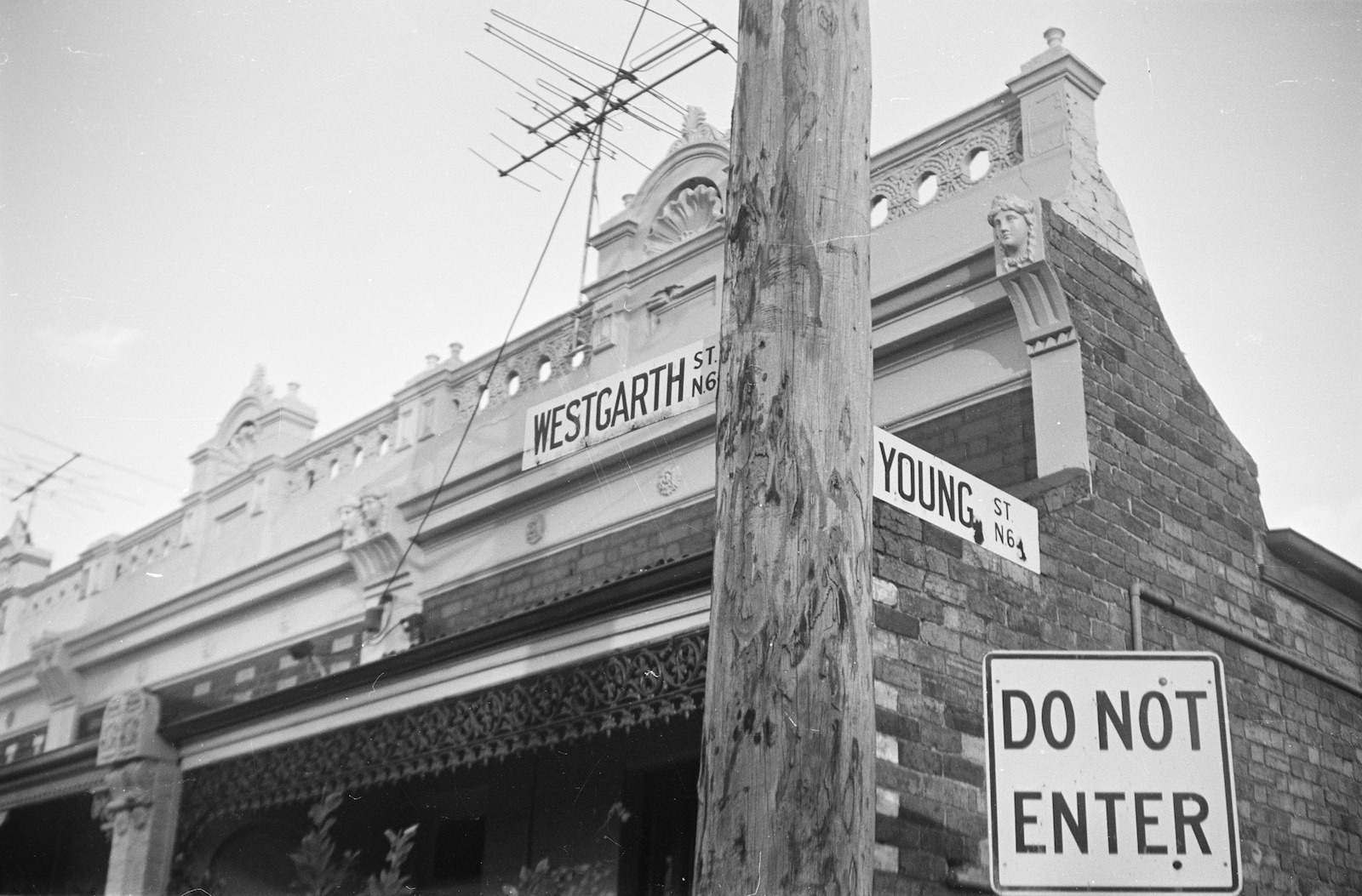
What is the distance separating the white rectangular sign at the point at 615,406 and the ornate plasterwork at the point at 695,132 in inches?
122

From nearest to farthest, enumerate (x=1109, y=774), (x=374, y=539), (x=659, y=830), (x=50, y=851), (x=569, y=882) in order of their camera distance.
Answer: (x=1109, y=774) → (x=569, y=882) → (x=659, y=830) → (x=374, y=539) → (x=50, y=851)

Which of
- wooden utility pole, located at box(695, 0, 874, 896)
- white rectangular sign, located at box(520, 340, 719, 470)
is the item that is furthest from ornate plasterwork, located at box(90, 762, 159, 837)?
wooden utility pole, located at box(695, 0, 874, 896)

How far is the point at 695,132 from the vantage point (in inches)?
527

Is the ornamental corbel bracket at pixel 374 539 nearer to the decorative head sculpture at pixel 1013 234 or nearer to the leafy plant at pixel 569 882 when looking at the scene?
the leafy plant at pixel 569 882

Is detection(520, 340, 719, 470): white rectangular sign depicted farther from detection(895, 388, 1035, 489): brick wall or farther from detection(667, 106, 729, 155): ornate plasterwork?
detection(667, 106, 729, 155): ornate plasterwork

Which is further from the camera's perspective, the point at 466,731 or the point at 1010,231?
the point at 1010,231

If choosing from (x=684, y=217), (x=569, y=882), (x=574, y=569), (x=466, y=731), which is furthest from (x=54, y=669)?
(x=569, y=882)

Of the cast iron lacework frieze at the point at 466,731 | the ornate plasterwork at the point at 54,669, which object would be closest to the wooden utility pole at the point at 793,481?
the cast iron lacework frieze at the point at 466,731

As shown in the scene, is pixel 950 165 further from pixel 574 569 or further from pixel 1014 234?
pixel 574 569

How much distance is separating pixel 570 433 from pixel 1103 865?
7.18 m

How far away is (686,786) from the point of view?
10070mm

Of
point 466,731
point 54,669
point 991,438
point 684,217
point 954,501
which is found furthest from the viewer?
point 54,669

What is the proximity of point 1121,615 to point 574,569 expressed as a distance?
463 cm

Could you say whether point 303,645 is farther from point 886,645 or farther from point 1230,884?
point 1230,884
